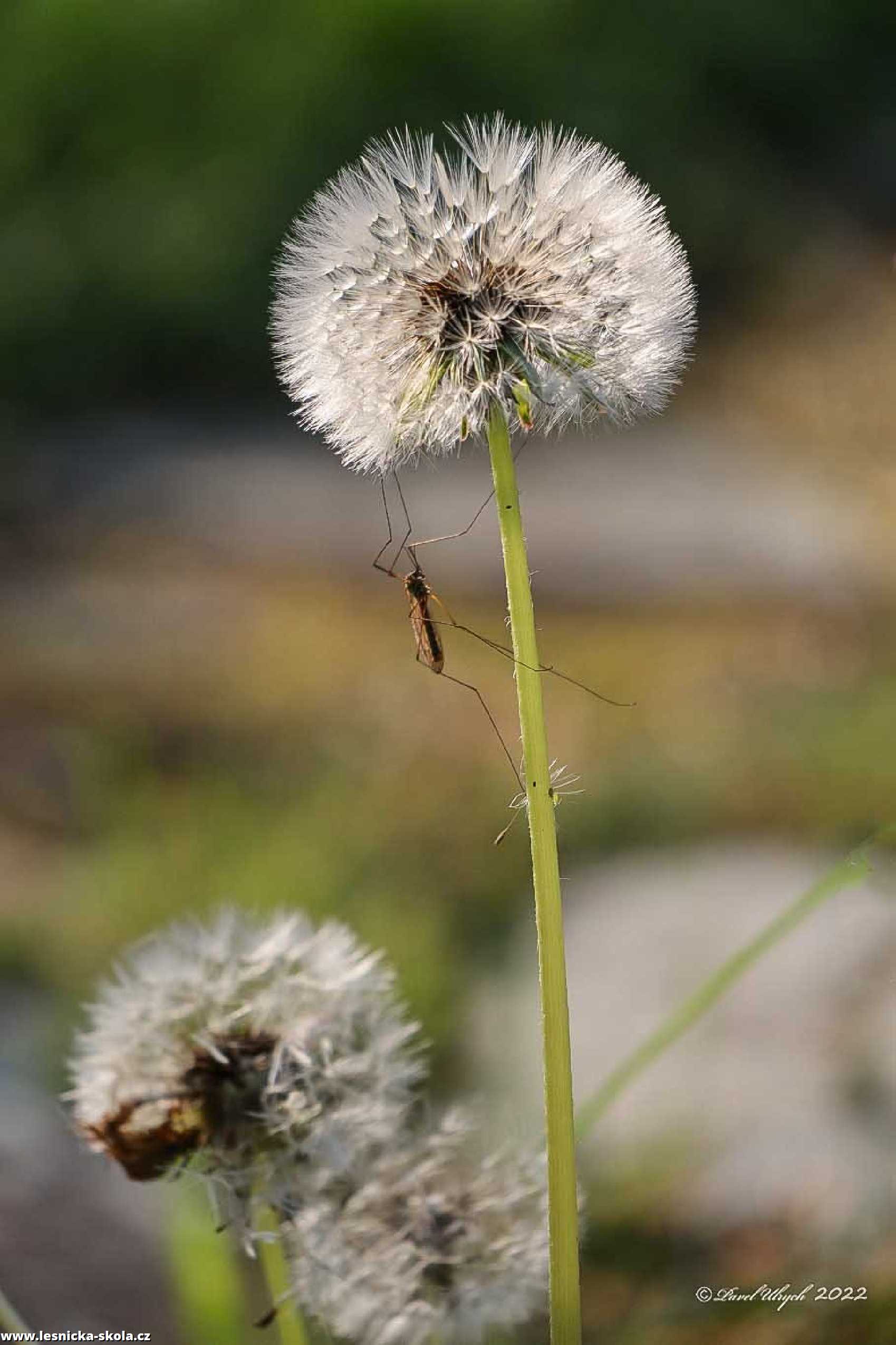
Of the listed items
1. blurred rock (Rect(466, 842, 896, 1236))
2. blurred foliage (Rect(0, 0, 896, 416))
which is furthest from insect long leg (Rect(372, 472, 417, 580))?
blurred foliage (Rect(0, 0, 896, 416))

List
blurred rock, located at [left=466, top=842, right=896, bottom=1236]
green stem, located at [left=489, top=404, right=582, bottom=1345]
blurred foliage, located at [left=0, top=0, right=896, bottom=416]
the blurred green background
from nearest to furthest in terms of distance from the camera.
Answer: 1. green stem, located at [left=489, top=404, right=582, bottom=1345]
2. blurred rock, located at [left=466, top=842, right=896, bottom=1236]
3. the blurred green background
4. blurred foliage, located at [left=0, top=0, right=896, bottom=416]

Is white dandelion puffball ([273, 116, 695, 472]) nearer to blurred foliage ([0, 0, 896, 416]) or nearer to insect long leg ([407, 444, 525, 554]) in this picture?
insect long leg ([407, 444, 525, 554])

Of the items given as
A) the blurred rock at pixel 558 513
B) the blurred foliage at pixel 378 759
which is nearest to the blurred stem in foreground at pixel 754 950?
the blurred foliage at pixel 378 759

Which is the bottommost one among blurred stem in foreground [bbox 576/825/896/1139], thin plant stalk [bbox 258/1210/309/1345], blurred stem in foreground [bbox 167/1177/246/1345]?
thin plant stalk [bbox 258/1210/309/1345]

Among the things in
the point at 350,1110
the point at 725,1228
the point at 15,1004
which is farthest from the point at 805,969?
the point at 350,1110

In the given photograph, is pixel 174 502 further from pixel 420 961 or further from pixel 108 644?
pixel 420 961

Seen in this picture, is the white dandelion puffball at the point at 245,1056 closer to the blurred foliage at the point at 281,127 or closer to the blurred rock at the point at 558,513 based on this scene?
the blurred rock at the point at 558,513

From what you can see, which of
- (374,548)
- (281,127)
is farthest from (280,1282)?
(281,127)
